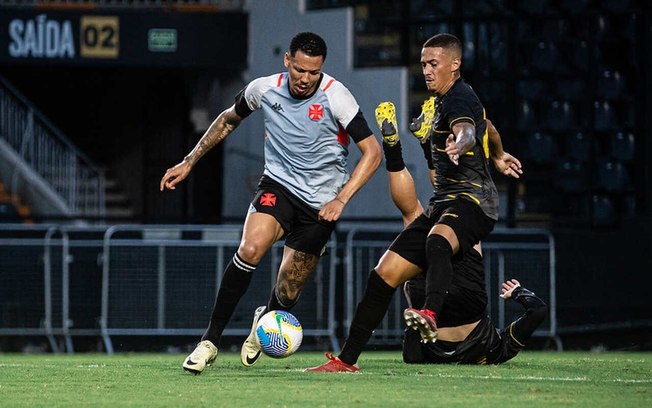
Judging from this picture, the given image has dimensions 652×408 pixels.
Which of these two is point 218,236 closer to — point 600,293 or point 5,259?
point 5,259

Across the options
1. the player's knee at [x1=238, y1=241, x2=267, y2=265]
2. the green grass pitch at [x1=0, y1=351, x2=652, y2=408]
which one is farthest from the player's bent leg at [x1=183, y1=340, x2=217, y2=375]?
the player's knee at [x1=238, y1=241, x2=267, y2=265]

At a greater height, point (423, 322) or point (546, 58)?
point (546, 58)

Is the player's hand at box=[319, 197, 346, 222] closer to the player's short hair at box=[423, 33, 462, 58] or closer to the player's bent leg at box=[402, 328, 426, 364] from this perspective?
the player's short hair at box=[423, 33, 462, 58]

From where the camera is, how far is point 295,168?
368 inches

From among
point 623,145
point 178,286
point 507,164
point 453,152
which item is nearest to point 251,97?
point 507,164

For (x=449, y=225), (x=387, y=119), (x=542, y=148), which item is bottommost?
(x=449, y=225)

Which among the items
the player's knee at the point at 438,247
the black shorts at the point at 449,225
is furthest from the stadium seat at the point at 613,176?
the player's knee at the point at 438,247

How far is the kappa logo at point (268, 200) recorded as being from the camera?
9211 mm

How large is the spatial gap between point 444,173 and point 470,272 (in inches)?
44.5

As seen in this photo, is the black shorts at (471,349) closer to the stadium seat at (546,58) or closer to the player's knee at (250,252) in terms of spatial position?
the player's knee at (250,252)

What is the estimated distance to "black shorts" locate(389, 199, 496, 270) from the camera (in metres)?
8.66

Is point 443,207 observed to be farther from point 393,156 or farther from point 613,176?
point 613,176

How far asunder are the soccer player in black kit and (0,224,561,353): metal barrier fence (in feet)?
20.4

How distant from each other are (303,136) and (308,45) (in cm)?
66
